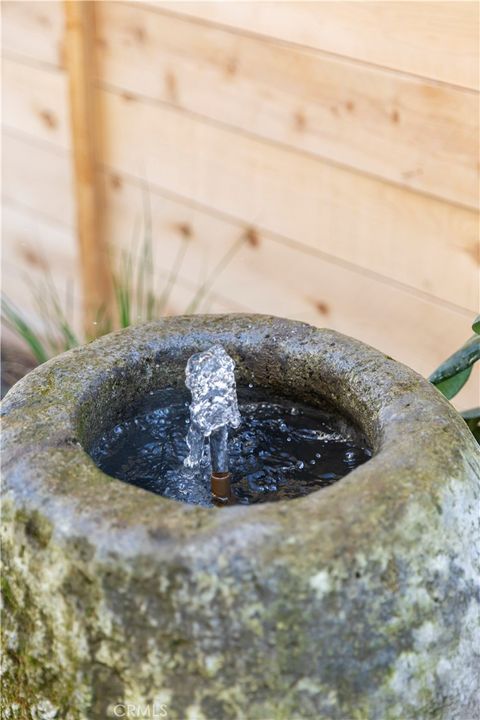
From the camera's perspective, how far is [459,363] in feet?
6.25

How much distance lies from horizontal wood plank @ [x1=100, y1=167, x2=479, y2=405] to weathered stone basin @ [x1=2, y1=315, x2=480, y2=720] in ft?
4.35

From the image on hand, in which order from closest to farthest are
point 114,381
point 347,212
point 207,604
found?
point 207,604, point 114,381, point 347,212

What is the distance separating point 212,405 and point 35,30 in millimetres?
2252

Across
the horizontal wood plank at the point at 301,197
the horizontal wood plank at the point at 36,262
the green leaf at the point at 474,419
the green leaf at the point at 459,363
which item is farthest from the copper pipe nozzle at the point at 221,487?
the horizontal wood plank at the point at 36,262

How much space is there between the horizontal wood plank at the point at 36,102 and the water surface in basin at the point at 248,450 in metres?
2.01

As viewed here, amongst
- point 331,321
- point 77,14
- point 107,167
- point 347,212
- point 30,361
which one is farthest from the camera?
point 30,361

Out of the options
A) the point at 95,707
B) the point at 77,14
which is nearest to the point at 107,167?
the point at 77,14

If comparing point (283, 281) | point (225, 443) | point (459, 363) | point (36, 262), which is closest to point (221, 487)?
point (225, 443)

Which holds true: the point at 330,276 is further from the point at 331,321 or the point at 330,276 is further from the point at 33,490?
the point at 33,490

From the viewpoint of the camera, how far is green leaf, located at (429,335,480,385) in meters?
1.90

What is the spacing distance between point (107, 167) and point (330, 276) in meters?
1.04

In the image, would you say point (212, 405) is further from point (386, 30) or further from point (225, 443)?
point (386, 30)

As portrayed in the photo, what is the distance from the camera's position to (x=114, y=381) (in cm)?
158

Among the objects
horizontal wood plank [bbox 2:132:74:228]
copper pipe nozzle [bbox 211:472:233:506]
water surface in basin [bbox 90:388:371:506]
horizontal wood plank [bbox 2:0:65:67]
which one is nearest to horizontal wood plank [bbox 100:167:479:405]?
horizontal wood plank [bbox 2:132:74:228]
